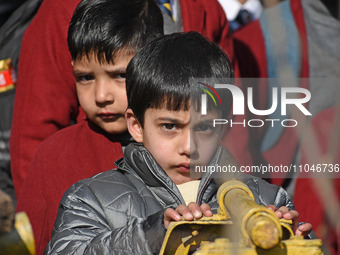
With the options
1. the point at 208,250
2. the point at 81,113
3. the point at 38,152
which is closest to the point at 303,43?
the point at 81,113

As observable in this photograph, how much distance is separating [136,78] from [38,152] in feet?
1.62

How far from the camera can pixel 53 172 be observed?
6.82ft

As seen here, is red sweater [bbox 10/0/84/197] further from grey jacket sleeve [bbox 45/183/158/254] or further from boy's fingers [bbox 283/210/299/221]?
boy's fingers [bbox 283/210/299/221]

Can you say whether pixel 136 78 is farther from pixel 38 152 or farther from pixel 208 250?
pixel 208 250

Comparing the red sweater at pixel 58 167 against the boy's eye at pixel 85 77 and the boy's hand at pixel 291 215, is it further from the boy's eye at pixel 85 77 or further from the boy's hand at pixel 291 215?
the boy's hand at pixel 291 215

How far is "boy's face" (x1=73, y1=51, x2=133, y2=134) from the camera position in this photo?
80.2 inches

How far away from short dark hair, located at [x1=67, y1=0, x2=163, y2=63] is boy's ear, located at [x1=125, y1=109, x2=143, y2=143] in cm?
24

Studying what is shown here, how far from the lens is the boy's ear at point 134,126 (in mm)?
1859

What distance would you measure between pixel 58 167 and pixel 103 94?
25 centimetres

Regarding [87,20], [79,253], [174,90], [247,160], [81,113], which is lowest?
[247,160]

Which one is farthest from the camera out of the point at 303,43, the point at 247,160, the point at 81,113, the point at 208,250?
the point at 303,43

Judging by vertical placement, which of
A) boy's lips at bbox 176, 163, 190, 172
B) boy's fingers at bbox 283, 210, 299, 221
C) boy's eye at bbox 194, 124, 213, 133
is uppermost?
boy's eye at bbox 194, 124, 213, 133

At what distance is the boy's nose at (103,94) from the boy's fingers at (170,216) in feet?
2.21

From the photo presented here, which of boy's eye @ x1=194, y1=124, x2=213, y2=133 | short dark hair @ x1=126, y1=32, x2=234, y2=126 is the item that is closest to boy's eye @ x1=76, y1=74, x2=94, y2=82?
short dark hair @ x1=126, y1=32, x2=234, y2=126
